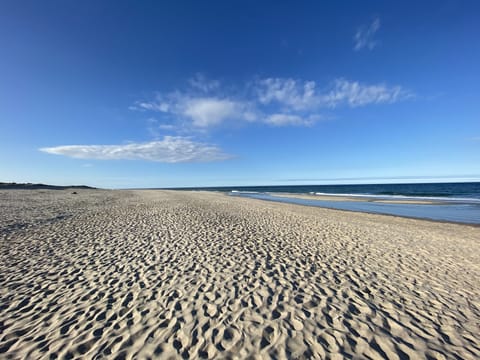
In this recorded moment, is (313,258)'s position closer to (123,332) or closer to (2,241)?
(123,332)

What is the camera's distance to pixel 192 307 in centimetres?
486

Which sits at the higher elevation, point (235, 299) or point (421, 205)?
point (421, 205)

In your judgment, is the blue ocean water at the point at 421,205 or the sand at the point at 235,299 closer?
the sand at the point at 235,299

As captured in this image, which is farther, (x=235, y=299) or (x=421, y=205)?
(x=421, y=205)

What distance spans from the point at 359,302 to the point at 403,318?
2.71 ft

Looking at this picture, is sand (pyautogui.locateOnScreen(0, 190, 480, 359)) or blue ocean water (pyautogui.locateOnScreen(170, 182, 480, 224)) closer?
sand (pyautogui.locateOnScreen(0, 190, 480, 359))

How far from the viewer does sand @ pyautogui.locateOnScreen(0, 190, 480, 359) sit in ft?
12.5

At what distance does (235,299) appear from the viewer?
520cm

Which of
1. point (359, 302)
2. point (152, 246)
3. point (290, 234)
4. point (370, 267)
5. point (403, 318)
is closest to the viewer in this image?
point (403, 318)

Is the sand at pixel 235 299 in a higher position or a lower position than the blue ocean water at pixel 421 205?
lower

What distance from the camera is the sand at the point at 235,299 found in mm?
3803

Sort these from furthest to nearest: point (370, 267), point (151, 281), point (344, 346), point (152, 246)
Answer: point (152, 246)
point (370, 267)
point (151, 281)
point (344, 346)

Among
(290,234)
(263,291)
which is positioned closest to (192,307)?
(263,291)

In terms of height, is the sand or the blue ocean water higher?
the blue ocean water
